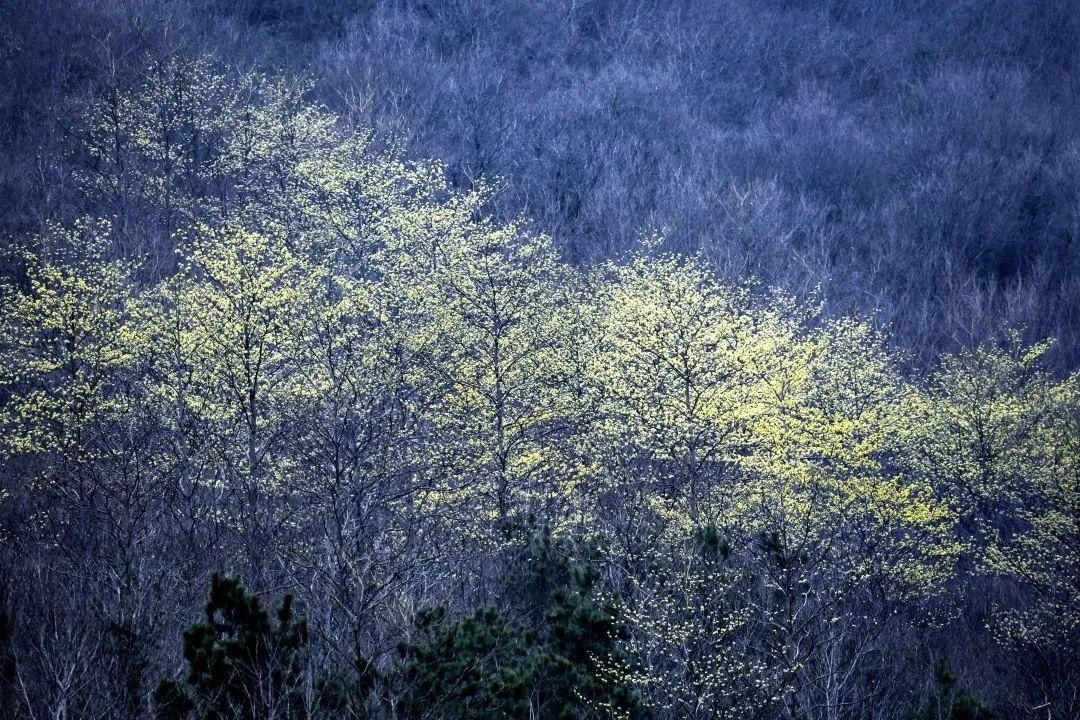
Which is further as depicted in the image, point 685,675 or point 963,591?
point 963,591

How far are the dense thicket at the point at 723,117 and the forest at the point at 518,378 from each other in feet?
1.00

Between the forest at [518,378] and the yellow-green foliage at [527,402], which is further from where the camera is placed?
the yellow-green foliage at [527,402]

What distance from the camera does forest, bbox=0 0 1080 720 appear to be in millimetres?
13141

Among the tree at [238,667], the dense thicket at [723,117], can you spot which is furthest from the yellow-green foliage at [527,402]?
the tree at [238,667]

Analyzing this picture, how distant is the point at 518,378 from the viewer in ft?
89.4

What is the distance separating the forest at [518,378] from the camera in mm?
13141

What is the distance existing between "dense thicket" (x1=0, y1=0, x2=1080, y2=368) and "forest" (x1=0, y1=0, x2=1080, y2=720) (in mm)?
304

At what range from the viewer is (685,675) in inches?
530

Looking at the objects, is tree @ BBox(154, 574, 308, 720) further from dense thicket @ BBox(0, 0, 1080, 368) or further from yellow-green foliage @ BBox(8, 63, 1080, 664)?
dense thicket @ BBox(0, 0, 1080, 368)

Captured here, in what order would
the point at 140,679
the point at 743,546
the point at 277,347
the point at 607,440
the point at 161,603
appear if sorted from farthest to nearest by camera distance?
the point at 607,440
the point at 277,347
the point at 743,546
the point at 161,603
the point at 140,679

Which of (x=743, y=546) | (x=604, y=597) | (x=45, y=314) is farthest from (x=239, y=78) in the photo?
(x=604, y=597)

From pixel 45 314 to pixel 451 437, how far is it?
1211cm

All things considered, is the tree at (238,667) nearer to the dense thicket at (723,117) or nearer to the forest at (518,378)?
the forest at (518,378)

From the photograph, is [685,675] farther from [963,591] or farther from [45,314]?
[45,314]
